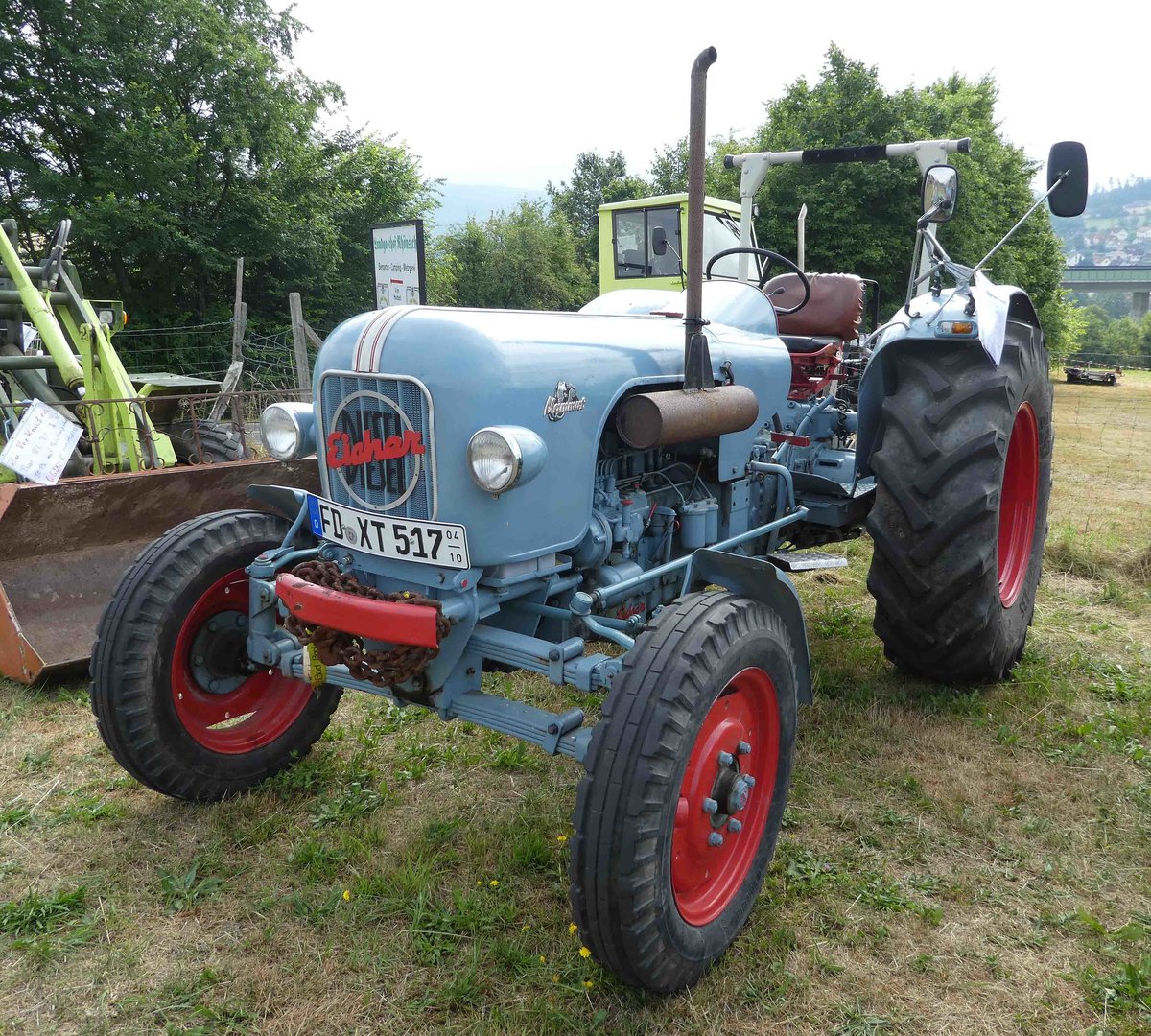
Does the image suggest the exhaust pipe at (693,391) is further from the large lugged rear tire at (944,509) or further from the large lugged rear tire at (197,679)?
the large lugged rear tire at (197,679)

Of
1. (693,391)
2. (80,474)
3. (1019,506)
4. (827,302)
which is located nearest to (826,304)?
(827,302)

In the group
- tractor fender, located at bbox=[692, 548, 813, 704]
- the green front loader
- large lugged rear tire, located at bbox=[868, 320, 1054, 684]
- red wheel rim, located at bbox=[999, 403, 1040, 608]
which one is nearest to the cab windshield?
the green front loader

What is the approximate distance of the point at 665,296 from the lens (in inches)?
135

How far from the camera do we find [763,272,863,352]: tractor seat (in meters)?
4.45

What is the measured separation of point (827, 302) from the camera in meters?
4.52

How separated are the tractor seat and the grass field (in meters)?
1.80

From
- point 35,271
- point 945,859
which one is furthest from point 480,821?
point 35,271

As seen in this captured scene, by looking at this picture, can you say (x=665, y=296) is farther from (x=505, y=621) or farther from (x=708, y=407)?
(x=505, y=621)

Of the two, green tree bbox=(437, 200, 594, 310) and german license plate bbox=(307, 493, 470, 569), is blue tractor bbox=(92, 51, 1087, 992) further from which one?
green tree bbox=(437, 200, 594, 310)

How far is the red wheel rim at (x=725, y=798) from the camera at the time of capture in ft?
6.89

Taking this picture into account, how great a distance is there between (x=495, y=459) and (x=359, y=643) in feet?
2.31

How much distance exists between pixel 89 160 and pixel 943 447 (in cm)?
1356

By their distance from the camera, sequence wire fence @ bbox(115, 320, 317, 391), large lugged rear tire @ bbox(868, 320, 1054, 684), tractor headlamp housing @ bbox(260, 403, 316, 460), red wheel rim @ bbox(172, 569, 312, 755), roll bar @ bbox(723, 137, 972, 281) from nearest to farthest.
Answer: tractor headlamp housing @ bbox(260, 403, 316, 460)
red wheel rim @ bbox(172, 569, 312, 755)
large lugged rear tire @ bbox(868, 320, 1054, 684)
roll bar @ bbox(723, 137, 972, 281)
wire fence @ bbox(115, 320, 317, 391)

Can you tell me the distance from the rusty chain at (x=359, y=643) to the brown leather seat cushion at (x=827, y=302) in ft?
9.56
